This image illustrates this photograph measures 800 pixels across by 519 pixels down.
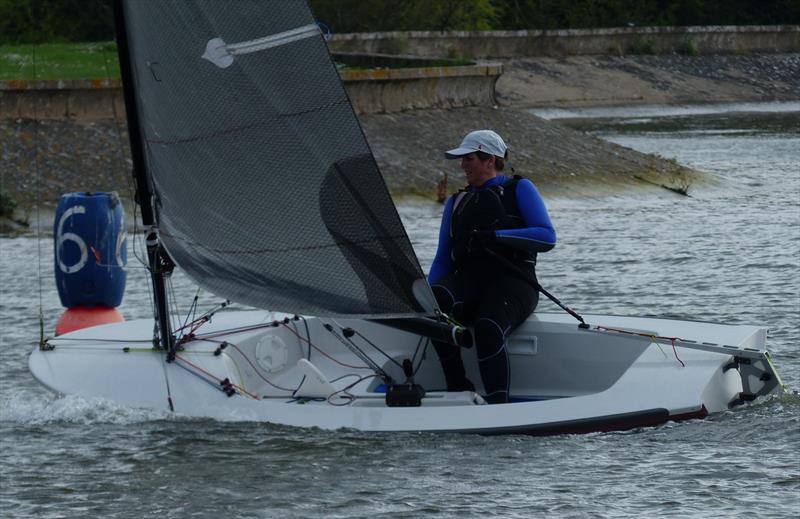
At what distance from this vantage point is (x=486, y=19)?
174ft

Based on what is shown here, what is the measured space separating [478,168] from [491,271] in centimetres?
49

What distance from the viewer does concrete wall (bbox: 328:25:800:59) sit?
121ft

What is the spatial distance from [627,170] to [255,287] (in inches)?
622

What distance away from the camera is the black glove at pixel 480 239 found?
24.8ft

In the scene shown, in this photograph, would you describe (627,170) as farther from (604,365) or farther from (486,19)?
(486,19)

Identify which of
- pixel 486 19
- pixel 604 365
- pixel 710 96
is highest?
pixel 486 19

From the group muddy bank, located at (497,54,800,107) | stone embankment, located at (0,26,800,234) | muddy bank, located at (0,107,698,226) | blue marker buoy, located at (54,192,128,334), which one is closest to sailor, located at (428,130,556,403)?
blue marker buoy, located at (54,192,128,334)

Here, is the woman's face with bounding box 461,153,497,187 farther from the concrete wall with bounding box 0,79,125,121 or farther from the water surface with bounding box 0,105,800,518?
the concrete wall with bounding box 0,79,125,121

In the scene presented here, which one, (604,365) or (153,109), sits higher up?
(153,109)

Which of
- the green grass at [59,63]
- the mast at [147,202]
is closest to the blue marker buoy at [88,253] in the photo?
the mast at [147,202]

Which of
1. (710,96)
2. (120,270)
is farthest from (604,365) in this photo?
(710,96)

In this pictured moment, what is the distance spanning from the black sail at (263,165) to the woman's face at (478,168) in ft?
1.42

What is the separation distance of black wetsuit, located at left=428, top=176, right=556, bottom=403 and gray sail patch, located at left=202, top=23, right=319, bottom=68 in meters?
1.09

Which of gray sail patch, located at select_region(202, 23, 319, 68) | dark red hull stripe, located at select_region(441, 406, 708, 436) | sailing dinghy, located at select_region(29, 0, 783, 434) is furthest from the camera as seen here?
gray sail patch, located at select_region(202, 23, 319, 68)
